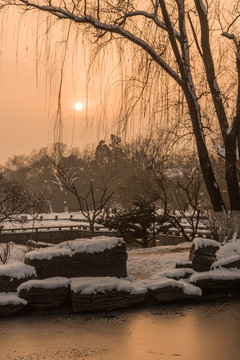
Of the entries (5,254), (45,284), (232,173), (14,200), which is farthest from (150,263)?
(14,200)

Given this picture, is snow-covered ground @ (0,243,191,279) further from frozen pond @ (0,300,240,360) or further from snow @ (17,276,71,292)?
snow @ (17,276,71,292)

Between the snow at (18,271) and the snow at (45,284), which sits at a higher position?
the snow at (18,271)

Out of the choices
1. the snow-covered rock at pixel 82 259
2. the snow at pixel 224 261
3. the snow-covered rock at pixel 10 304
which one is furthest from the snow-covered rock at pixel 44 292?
the snow at pixel 224 261

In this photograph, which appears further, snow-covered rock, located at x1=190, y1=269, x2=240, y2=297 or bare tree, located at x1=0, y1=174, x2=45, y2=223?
bare tree, located at x1=0, y1=174, x2=45, y2=223

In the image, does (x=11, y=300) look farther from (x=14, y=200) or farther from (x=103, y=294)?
(x=14, y=200)

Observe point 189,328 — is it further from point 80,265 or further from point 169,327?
point 80,265

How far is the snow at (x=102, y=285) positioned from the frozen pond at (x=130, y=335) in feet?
1.41

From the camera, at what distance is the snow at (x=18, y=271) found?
9.77 metres

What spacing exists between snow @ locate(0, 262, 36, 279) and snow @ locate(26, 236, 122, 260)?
0.77ft

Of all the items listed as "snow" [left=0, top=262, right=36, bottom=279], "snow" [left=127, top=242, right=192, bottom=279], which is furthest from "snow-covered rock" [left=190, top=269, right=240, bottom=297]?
"snow" [left=0, top=262, right=36, bottom=279]

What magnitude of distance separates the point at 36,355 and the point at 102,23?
7122 millimetres

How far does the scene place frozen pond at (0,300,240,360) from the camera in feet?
23.3

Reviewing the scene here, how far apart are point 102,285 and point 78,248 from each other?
3.83 ft

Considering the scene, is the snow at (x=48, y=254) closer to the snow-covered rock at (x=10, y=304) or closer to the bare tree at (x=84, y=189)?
the snow-covered rock at (x=10, y=304)
